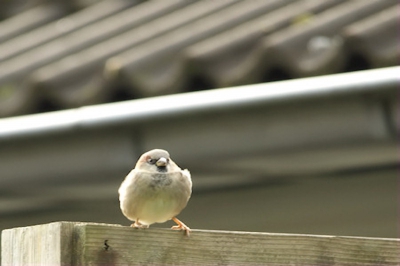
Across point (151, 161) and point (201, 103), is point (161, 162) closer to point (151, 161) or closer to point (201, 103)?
point (151, 161)

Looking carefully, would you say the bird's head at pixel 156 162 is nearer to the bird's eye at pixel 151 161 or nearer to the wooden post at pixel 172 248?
the bird's eye at pixel 151 161

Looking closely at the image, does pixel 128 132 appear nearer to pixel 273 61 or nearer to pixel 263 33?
pixel 273 61

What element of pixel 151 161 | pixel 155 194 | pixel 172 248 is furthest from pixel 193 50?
pixel 172 248

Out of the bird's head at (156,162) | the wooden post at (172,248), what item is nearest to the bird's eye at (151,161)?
the bird's head at (156,162)

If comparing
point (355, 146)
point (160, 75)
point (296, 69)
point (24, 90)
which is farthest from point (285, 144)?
point (24, 90)

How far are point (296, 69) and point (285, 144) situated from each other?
0.45 meters

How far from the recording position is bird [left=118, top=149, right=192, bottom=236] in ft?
8.00

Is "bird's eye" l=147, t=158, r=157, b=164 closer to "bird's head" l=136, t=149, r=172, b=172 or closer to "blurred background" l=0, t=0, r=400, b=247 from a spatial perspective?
"bird's head" l=136, t=149, r=172, b=172

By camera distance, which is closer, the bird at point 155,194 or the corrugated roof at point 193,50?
the bird at point 155,194

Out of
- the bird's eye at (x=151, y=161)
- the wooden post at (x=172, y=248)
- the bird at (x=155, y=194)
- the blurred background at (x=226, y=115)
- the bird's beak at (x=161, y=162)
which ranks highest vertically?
the blurred background at (x=226, y=115)

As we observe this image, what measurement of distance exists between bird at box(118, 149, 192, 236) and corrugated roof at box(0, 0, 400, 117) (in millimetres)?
930

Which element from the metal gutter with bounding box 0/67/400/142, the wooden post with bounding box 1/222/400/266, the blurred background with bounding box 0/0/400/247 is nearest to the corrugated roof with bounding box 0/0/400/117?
the blurred background with bounding box 0/0/400/247

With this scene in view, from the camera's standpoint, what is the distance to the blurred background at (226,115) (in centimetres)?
301

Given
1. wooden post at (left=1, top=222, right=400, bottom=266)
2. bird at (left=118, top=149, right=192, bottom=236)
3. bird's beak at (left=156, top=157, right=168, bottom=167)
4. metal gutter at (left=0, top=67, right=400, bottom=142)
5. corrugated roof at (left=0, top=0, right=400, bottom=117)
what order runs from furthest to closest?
corrugated roof at (left=0, top=0, right=400, bottom=117)
metal gutter at (left=0, top=67, right=400, bottom=142)
bird's beak at (left=156, top=157, right=168, bottom=167)
bird at (left=118, top=149, right=192, bottom=236)
wooden post at (left=1, top=222, right=400, bottom=266)
